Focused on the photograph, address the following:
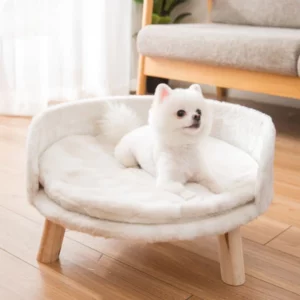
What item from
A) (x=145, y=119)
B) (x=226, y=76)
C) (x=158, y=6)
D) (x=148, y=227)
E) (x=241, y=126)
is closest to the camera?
(x=148, y=227)

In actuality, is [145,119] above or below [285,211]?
above

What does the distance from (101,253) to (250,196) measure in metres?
0.36

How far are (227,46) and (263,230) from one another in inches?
34.9

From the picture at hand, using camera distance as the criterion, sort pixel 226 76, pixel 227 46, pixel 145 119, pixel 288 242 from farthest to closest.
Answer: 1. pixel 226 76
2. pixel 227 46
3. pixel 145 119
4. pixel 288 242

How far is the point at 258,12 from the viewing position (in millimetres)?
2314

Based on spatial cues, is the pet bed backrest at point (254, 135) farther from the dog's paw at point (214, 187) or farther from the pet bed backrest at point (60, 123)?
the pet bed backrest at point (60, 123)

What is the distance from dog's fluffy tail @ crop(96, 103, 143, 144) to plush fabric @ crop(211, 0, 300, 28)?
3.86 feet

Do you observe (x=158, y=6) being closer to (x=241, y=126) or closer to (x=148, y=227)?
(x=241, y=126)

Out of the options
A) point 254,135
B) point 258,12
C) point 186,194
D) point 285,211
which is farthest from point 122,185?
point 258,12

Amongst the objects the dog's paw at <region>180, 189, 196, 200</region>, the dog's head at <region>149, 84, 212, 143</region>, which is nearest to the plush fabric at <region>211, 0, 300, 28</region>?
the dog's head at <region>149, 84, 212, 143</region>

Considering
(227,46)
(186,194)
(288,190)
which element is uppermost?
(227,46)

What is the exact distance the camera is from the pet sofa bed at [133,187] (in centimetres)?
91

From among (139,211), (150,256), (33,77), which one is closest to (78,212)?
(139,211)

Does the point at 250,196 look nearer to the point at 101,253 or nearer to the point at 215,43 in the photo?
the point at 101,253
